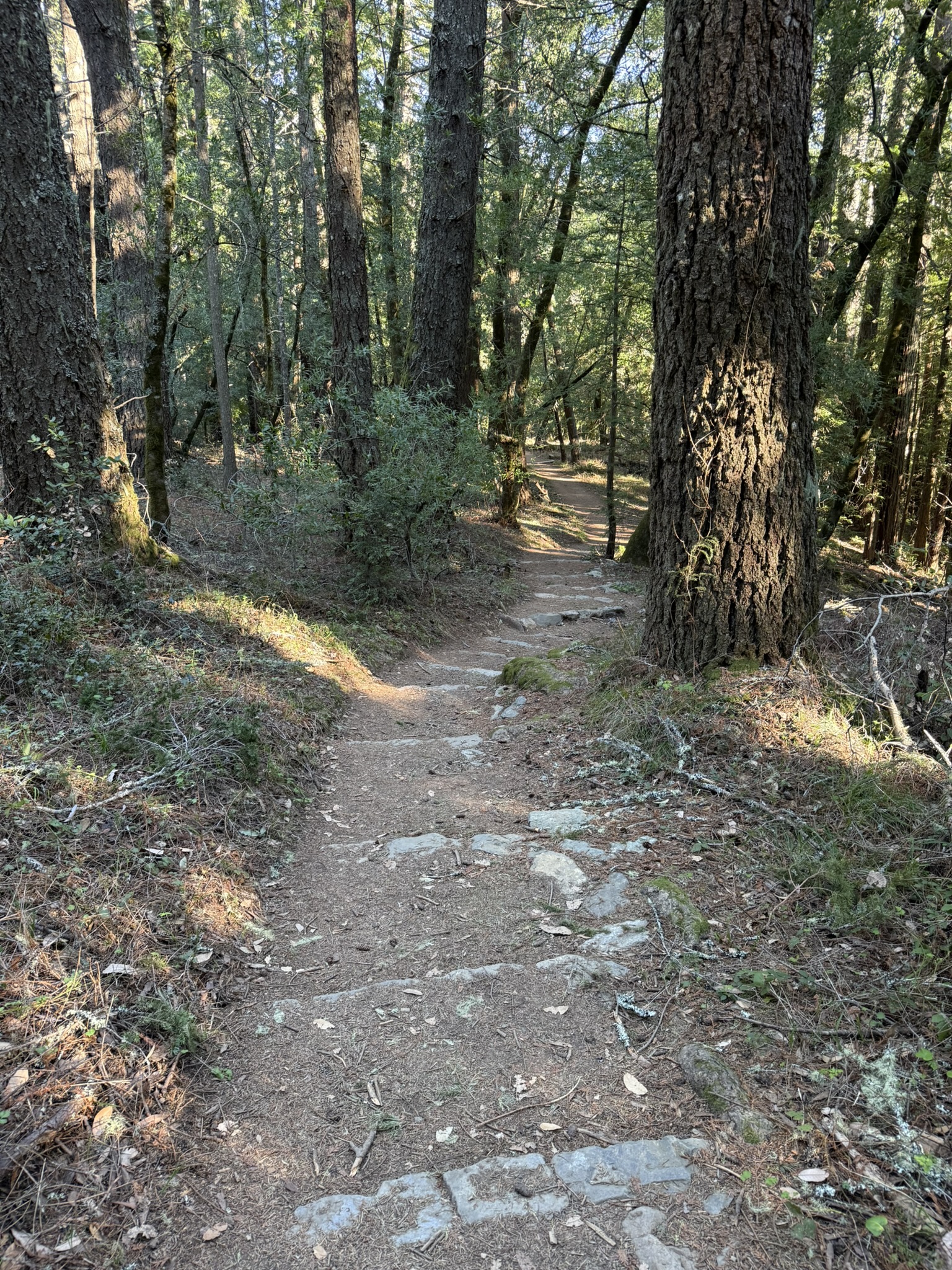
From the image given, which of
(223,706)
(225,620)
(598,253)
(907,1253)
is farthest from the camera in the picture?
(598,253)

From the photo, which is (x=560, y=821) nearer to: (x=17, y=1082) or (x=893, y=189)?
(x=17, y=1082)

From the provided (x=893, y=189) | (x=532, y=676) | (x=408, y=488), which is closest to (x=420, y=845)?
(x=532, y=676)

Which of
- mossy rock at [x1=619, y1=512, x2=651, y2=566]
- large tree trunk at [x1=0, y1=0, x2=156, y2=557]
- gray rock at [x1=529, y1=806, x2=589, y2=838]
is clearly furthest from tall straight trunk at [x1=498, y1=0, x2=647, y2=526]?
gray rock at [x1=529, y1=806, x2=589, y2=838]

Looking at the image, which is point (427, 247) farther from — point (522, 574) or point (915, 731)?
point (915, 731)

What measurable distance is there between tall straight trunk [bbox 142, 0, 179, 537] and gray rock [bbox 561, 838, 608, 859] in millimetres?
5350

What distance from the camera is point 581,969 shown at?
2906 mm

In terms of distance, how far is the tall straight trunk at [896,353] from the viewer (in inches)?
442

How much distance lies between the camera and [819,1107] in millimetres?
2123

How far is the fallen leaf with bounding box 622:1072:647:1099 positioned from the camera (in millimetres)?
2338

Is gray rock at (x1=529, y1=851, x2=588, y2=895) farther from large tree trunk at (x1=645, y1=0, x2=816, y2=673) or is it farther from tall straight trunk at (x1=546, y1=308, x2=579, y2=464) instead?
tall straight trunk at (x1=546, y1=308, x2=579, y2=464)

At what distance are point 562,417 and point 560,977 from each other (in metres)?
30.2

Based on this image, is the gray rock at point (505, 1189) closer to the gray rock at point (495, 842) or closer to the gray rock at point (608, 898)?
the gray rock at point (608, 898)

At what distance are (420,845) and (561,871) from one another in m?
0.91

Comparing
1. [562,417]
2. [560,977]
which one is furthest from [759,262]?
[562,417]
